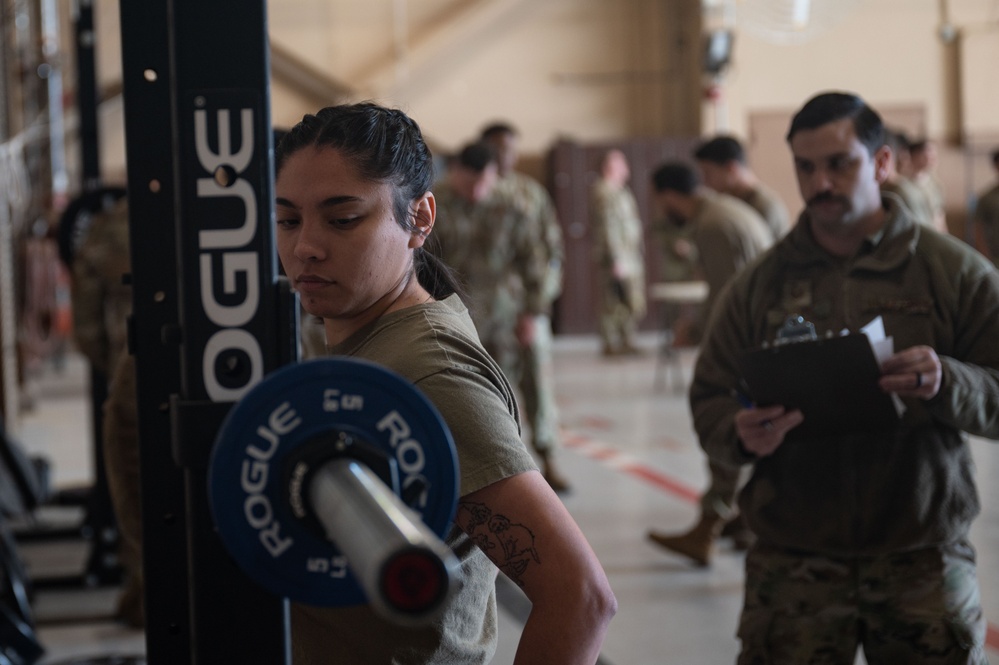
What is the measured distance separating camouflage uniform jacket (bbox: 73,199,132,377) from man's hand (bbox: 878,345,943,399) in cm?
282

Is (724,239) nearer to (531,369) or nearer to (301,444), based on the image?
(531,369)

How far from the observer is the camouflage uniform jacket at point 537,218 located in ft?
20.3

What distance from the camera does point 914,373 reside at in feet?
7.06

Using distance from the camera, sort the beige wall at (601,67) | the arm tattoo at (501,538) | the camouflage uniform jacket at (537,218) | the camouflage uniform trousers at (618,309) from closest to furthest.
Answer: the arm tattoo at (501,538)
the camouflage uniform jacket at (537,218)
the camouflage uniform trousers at (618,309)
the beige wall at (601,67)

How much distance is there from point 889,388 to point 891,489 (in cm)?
24

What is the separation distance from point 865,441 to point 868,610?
34 cm

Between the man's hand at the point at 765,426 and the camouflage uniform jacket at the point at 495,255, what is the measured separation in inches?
147

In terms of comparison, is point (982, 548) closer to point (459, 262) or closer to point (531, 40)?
point (459, 262)

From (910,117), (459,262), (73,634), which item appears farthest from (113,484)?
(910,117)

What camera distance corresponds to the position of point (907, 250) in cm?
233

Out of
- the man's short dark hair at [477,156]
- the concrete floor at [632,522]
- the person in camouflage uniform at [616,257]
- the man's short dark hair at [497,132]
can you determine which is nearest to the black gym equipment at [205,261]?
the concrete floor at [632,522]

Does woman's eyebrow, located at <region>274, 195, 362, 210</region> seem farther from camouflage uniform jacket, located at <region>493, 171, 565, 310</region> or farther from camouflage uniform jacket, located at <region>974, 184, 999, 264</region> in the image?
camouflage uniform jacket, located at <region>974, 184, 999, 264</region>

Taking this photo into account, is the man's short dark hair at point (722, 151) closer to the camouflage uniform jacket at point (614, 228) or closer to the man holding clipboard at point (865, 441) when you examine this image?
the man holding clipboard at point (865, 441)

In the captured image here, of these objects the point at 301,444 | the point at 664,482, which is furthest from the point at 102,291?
the point at 301,444
